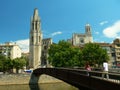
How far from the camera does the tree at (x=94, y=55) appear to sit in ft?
346

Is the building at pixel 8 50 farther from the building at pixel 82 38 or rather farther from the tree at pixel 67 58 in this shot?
the tree at pixel 67 58

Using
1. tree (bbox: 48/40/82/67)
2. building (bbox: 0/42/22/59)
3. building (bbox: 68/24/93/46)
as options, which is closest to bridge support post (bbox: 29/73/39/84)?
tree (bbox: 48/40/82/67)

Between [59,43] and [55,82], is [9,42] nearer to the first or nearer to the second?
[59,43]

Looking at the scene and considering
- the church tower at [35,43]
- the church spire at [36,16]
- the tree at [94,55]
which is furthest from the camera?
the church spire at [36,16]

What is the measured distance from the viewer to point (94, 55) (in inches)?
4183

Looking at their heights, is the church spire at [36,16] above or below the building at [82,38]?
above

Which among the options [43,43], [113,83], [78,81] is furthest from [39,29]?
[113,83]

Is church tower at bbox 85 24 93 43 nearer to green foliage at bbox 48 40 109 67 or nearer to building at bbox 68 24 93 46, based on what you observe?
building at bbox 68 24 93 46

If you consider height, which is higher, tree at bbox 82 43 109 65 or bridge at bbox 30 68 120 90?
tree at bbox 82 43 109 65

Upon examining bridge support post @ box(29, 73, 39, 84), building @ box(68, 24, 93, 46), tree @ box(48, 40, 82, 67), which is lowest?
bridge support post @ box(29, 73, 39, 84)

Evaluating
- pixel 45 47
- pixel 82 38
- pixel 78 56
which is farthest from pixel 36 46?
pixel 78 56

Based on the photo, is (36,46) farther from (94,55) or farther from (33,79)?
(33,79)

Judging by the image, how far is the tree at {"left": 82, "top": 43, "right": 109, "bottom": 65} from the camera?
105375mm

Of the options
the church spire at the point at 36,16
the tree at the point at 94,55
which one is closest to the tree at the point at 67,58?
the tree at the point at 94,55
